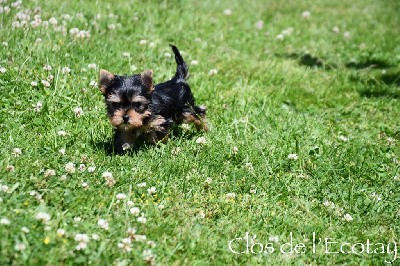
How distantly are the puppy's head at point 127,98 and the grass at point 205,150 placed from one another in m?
0.40

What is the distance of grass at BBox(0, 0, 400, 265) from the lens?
15.3 feet

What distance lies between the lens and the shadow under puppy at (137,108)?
5902 millimetres

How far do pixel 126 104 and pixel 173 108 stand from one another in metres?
0.95

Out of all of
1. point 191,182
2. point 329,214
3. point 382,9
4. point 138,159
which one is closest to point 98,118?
point 138,159

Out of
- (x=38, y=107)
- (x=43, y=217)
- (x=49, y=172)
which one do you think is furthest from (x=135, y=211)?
(x=38, y=107)

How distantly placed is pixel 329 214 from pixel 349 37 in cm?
712

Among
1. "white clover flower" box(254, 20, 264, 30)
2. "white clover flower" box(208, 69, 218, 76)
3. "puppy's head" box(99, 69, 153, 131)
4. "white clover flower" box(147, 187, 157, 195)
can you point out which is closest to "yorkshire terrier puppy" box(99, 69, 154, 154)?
"puppy's head" box(99, 69, 153, 131)

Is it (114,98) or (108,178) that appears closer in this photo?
(108,178)

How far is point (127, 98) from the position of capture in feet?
19.5

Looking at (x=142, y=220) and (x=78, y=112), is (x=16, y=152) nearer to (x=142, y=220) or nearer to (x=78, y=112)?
(x=78, y=112)

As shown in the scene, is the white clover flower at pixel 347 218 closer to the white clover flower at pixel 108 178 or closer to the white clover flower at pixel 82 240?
the white clover flower at pixel 108 178

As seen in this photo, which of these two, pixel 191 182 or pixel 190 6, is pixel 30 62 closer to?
pixel 191 182

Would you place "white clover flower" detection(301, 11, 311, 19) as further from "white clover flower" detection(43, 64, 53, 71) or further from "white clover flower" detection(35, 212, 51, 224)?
"white clover flower" detection(35, 212, 51, 224)

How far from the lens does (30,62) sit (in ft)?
23.9
